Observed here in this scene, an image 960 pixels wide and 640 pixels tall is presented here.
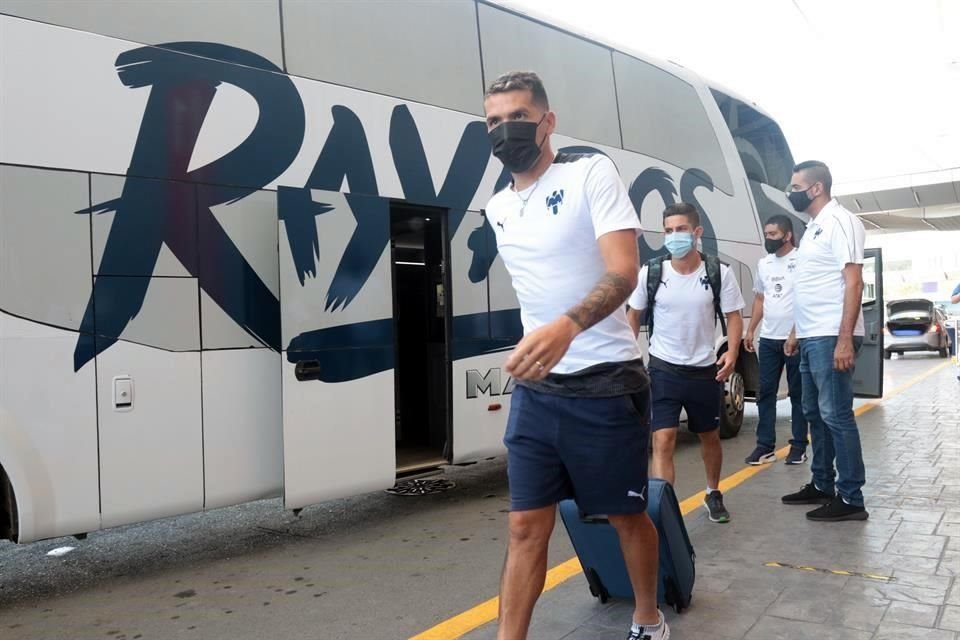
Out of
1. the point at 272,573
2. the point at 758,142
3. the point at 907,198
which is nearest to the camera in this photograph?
the point at 272,573

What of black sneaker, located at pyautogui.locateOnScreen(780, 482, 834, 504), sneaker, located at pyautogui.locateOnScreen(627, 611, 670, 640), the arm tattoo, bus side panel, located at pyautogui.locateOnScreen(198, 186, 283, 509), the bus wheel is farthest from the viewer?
the bus wheel

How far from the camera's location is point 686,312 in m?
4.65

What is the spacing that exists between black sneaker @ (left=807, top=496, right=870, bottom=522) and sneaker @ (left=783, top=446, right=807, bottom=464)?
2011 mm

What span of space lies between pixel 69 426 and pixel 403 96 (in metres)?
3.01

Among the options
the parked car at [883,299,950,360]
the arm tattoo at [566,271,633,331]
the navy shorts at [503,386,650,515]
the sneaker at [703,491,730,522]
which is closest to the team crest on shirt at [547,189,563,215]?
the arm tattoo at [566,271,633,331]

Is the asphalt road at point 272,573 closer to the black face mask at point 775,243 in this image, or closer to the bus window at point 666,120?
the black face mask at point 775,243

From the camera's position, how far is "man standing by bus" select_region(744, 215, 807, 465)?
22.6 ft

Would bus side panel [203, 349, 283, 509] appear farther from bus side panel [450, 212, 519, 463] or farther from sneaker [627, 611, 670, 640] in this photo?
sneaker [627, 611, 670, 640]

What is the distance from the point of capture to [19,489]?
3.65 metres

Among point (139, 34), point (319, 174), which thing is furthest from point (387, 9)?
point (139, 34)

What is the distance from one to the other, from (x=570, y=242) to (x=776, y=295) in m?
5.06

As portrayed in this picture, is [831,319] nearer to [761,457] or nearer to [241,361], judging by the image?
[761,457]

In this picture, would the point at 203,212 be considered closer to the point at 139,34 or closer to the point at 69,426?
the point at 139,34

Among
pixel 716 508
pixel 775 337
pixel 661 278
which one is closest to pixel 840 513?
pixel 716 508
